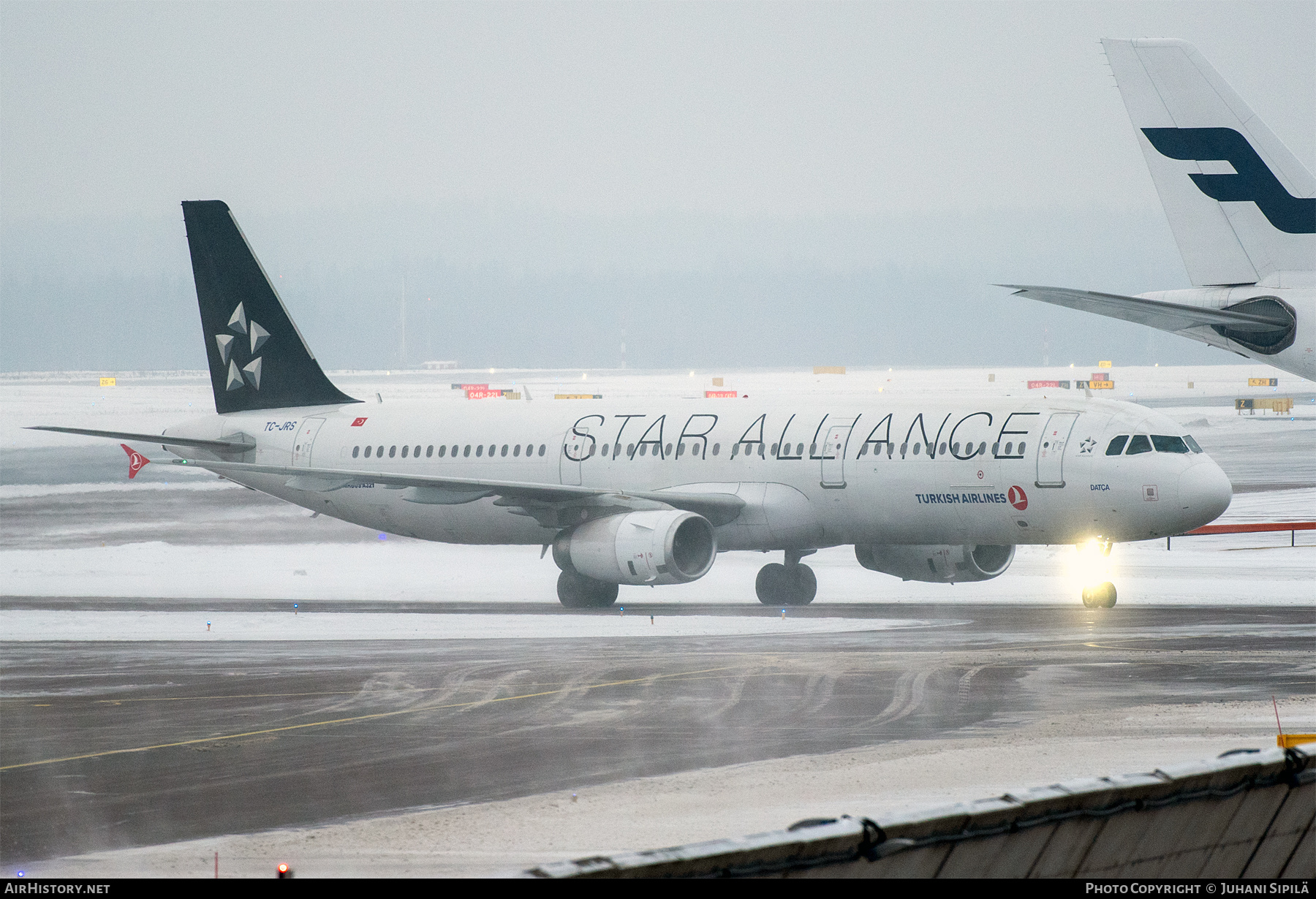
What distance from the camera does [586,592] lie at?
32688 millimetres

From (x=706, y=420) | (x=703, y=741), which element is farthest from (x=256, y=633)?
(x=703, y=741)

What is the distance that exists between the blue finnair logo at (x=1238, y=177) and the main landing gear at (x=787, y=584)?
14017mm

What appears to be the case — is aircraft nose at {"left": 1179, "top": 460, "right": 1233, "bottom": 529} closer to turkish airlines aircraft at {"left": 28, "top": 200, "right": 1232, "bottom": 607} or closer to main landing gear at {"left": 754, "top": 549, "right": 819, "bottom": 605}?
turkish airlines aircraft at {"left": 28, "top": 200, "right": 1232, "bottom": 607}

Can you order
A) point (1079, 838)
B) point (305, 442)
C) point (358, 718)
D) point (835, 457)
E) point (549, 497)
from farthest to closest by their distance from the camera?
point (305, 442) → point (549, 497) → point (835, 457) → point (358, 718) → point (1079, 838)

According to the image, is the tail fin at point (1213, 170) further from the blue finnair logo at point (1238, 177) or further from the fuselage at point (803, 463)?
the fuselage at point (803, 463)

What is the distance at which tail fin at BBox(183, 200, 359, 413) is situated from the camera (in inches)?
1575

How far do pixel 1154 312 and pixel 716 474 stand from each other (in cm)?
1457

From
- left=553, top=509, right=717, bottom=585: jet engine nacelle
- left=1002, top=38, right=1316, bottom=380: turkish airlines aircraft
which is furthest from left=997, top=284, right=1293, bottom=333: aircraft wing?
left=553, top=509, right=717, bottom=585: jet engine nacelle

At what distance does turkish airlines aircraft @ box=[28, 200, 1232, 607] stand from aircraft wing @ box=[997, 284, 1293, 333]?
9.46m

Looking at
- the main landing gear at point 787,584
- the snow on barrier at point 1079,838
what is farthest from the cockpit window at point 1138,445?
the snow on barrier at point 1079,838

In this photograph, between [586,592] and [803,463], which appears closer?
[803,463]

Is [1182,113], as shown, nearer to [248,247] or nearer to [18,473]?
[248,247]

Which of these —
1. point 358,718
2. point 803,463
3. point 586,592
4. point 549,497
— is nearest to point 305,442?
point 549,497

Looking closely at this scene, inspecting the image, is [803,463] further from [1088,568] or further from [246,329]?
[246,329]
